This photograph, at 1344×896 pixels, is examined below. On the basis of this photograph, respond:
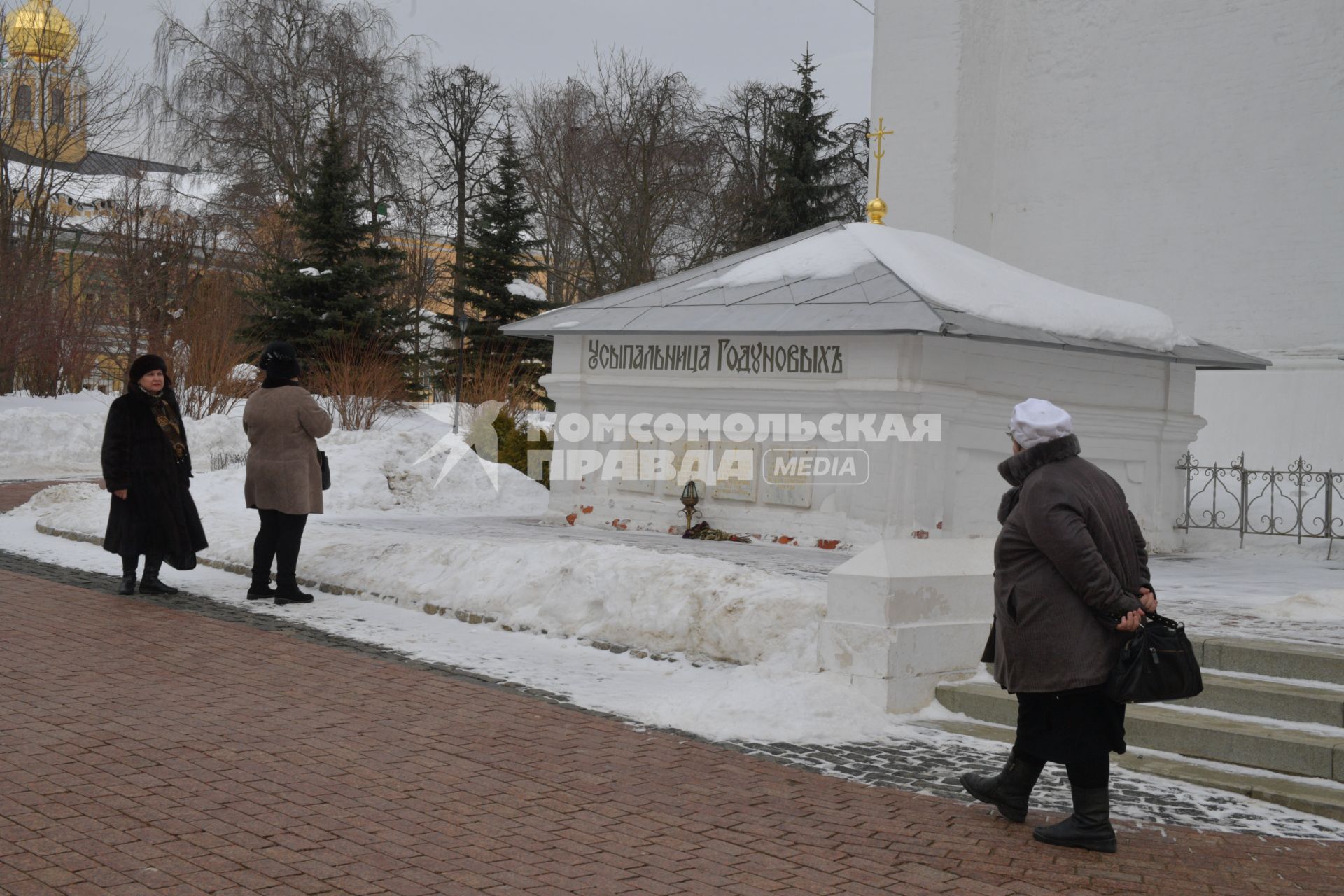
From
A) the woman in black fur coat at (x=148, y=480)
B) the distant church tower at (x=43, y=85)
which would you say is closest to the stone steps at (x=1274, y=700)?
the woman in black fur coat at (x=148, y=480)

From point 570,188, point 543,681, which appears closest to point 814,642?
point 543,681

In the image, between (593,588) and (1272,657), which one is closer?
(1272,657)

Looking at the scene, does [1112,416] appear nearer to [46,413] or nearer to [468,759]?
[468,759]

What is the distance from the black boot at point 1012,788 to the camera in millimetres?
5215

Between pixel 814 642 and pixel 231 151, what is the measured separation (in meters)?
33.3

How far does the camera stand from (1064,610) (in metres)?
5.01

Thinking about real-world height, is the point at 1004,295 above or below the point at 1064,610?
above

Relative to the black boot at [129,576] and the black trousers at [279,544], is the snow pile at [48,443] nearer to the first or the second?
the black boot at [129,576]

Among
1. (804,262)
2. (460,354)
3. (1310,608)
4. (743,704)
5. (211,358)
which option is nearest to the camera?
(743,704)

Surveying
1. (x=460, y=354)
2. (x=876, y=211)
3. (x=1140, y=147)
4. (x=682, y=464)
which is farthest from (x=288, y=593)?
(x=460, y=354)

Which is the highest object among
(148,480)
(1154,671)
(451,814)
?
(148,480)

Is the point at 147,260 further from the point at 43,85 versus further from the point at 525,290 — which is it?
the point at 525,290

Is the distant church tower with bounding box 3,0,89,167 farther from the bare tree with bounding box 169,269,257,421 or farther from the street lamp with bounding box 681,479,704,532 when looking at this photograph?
the street lamp with bounding box 681,479,704,532

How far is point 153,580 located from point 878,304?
21.4ft
